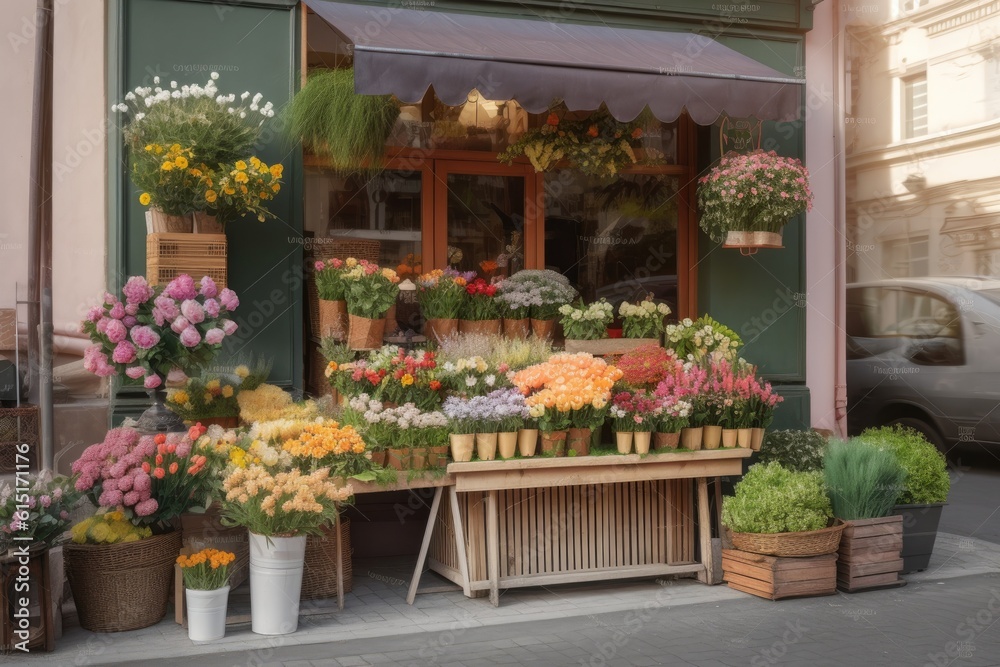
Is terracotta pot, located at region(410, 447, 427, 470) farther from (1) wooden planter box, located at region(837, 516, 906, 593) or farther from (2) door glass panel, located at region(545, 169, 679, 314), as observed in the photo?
(1) wooden planter box, located at region(837, 516, 906, 593)

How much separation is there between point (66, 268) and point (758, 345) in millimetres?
6363

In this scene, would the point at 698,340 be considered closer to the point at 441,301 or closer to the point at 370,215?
the point at 441,301

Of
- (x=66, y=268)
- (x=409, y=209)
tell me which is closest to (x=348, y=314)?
(x=409, y=209)

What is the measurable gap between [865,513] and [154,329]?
16.5 feet

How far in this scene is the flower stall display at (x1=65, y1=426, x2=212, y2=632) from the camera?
20.0ft

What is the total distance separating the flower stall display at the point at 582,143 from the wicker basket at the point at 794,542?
3.27 metres

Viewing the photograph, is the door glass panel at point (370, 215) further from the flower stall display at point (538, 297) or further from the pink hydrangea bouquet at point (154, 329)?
the pink hydrangea bouquet at point (154, 329)

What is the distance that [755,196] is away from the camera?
802 centimetres

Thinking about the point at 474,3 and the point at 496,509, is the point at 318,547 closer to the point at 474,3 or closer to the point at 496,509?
the point at 496,509

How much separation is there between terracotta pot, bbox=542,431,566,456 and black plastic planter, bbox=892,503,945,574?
270cm

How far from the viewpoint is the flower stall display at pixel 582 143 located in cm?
852

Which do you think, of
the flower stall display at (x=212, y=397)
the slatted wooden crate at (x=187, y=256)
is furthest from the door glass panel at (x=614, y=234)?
the slatted wooden crate at (x=187, y=256)

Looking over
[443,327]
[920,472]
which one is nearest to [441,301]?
[443,327]

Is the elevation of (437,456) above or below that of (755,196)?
below
